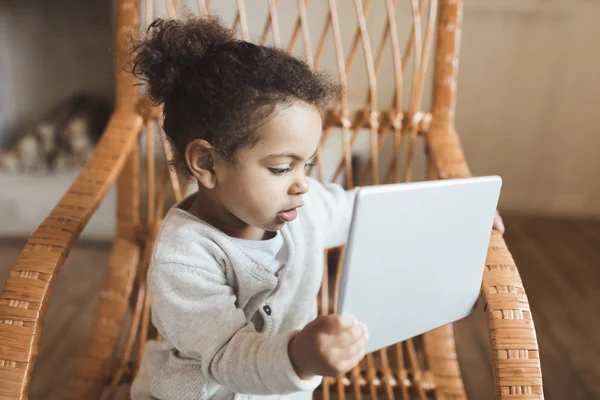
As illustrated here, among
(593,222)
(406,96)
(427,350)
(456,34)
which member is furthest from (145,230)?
(593,222)

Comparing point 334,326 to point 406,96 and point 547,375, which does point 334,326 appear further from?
point 406,96

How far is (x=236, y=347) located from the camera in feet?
1.72

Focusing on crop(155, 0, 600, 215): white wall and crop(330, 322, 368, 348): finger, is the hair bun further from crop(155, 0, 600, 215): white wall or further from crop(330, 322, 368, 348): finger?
crop(155, 0, 600, 215): white wall

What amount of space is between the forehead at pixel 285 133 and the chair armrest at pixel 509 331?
0.82 feet

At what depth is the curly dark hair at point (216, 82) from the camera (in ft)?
1.83

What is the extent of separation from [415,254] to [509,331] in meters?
0.14

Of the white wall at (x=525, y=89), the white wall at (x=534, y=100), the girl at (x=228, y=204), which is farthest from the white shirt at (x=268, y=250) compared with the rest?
the white wall at (x=534, y=100)

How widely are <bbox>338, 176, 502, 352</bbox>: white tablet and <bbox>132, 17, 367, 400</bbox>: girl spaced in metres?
0.08

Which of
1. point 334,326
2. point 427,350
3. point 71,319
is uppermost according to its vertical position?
point 334,326

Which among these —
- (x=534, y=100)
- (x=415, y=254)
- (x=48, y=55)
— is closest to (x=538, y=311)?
(x=534, y=100)

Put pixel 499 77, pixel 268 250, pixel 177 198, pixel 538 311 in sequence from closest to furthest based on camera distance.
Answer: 1. pixel 268 250
2. pixel 177 198
3. pixel 538 311
4. pixel 499 77

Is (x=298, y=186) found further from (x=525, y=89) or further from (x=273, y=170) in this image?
(x=525, y=89)

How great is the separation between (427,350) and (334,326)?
437mm

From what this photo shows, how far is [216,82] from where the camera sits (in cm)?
56
